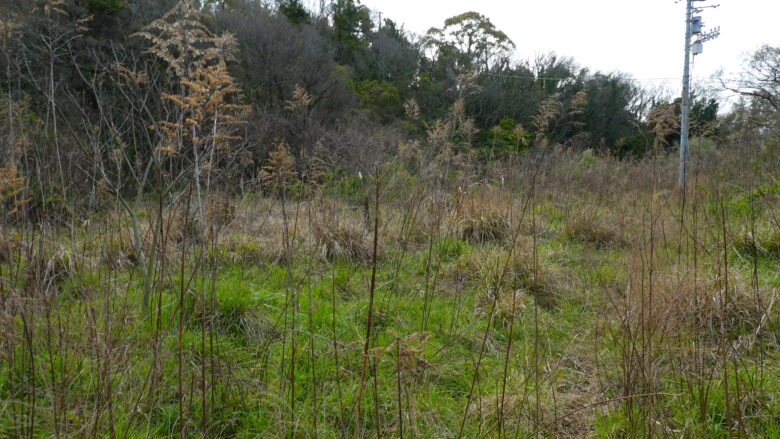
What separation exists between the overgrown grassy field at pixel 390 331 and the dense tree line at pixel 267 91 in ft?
2.11

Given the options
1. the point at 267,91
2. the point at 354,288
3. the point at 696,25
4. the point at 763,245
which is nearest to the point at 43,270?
the point at 354,288

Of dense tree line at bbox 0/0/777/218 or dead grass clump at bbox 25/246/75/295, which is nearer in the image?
dead grass clump at bbox 25/246/75/295

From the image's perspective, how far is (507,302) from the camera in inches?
120

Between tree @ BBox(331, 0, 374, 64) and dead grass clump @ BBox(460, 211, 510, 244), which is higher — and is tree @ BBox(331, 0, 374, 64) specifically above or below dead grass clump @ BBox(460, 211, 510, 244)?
above

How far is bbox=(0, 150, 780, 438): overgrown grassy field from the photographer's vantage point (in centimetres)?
151

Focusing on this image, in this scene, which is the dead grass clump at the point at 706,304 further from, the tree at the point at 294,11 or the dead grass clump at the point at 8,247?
the tree at the point at 294,11

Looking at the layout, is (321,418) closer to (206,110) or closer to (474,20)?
(206,110)

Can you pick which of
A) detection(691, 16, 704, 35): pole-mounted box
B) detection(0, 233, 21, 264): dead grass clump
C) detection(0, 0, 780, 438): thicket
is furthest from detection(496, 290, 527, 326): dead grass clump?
detection(691, 16, 704, 35): pole-mounted box

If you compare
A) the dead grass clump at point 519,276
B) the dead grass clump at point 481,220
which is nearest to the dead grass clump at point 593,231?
the dead grass clump at point 481,220

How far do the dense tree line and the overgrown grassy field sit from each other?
0.64 meters

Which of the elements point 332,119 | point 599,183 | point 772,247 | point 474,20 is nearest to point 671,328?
point 772,247

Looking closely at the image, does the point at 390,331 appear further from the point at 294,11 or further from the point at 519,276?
the point at 294,11

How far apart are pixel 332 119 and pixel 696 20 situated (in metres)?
9.28

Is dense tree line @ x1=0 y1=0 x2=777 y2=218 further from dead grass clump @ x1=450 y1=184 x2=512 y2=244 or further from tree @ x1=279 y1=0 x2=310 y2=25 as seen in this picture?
dead grass clump @ x1=450 y1=184 x2=512 y2=244
